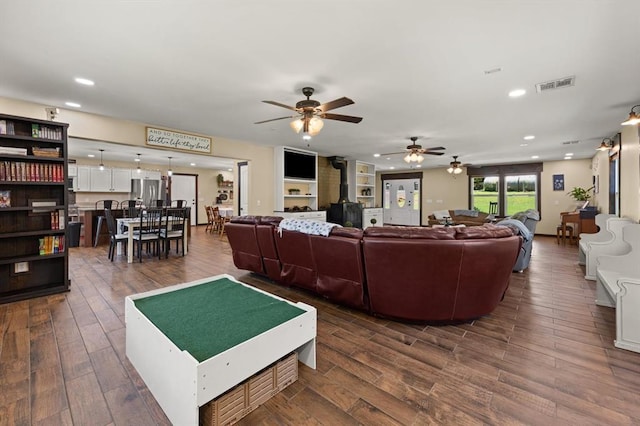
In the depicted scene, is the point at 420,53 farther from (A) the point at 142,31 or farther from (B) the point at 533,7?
(A) the point at 142,31

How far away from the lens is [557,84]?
3.11 meters

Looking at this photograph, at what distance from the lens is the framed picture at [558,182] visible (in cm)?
886

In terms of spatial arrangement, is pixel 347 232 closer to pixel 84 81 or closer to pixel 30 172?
pixel 84 81

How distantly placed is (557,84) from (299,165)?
5.39 metres

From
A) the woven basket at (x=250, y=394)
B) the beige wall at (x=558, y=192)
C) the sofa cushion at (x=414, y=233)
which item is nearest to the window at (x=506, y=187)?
the beige wall at (x=558, y=192)

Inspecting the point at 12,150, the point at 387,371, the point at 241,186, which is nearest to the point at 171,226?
the point at 241,186

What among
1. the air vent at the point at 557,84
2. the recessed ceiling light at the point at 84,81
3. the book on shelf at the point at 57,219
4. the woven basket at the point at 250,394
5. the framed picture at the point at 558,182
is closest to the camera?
the woven basket at the point at 250,394

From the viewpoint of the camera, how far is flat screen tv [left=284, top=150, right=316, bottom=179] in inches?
281

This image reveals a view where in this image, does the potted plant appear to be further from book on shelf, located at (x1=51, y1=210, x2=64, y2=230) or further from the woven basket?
book on shelf, located at (x1=51, y1=210, x2=64, y2=230)

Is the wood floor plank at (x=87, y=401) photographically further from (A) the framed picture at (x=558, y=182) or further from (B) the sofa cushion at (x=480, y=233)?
(A) the framed picture at (x=558, y=182)

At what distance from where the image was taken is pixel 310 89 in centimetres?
329

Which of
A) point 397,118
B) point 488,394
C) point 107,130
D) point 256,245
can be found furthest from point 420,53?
point 107,130

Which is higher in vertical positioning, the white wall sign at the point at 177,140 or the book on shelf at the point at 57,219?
the white wall sign at the point at 177,140

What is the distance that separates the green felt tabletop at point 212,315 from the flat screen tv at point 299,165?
16.2ft
